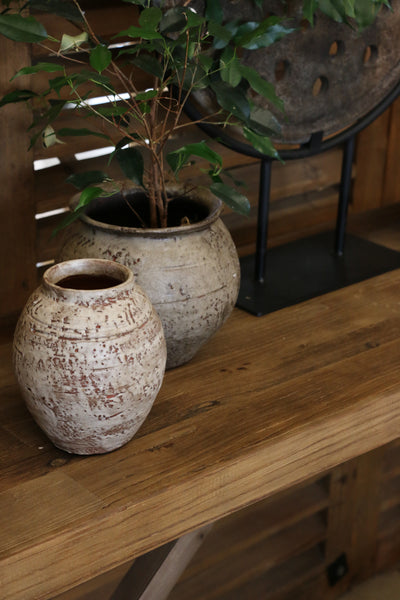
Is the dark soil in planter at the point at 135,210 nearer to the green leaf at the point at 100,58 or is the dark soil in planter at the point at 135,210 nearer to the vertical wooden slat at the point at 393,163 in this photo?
the green leaf at the point at 100,58

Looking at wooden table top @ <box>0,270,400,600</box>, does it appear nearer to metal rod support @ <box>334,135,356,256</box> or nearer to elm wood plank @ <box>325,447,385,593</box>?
metal rod support @ <box>334,135,356,256</box>

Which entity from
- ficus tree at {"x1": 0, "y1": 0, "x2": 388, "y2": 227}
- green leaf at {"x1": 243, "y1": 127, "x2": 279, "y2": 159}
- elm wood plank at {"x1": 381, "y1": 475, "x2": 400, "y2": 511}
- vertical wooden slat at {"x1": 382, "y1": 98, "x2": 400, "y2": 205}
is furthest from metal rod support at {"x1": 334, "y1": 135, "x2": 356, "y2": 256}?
elm wood plank at {"x1": 381, "y1": 475, "x2": 400, "y2": 511}

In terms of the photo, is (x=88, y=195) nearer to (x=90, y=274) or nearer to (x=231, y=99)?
(x=90, y=274)

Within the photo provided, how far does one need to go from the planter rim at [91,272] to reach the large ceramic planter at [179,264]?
90 millimetres

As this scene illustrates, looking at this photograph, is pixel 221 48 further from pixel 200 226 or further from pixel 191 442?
pixel 191 442

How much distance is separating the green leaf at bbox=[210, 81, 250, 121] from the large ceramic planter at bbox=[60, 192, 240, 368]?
0.47 feet

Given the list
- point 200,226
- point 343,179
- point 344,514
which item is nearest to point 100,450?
point 200,226

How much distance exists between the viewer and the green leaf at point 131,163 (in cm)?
115

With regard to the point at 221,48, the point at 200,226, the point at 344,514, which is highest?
the point at 221,48

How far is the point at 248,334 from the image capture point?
1394 millimetres

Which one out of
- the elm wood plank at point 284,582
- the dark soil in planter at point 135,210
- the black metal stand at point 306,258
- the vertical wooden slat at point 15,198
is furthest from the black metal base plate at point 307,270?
the elm wood plank at point 284,582

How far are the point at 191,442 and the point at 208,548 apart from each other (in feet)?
3.01

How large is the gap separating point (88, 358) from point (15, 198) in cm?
53

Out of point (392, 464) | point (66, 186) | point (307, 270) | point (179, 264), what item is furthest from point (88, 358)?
point (392, 464)
